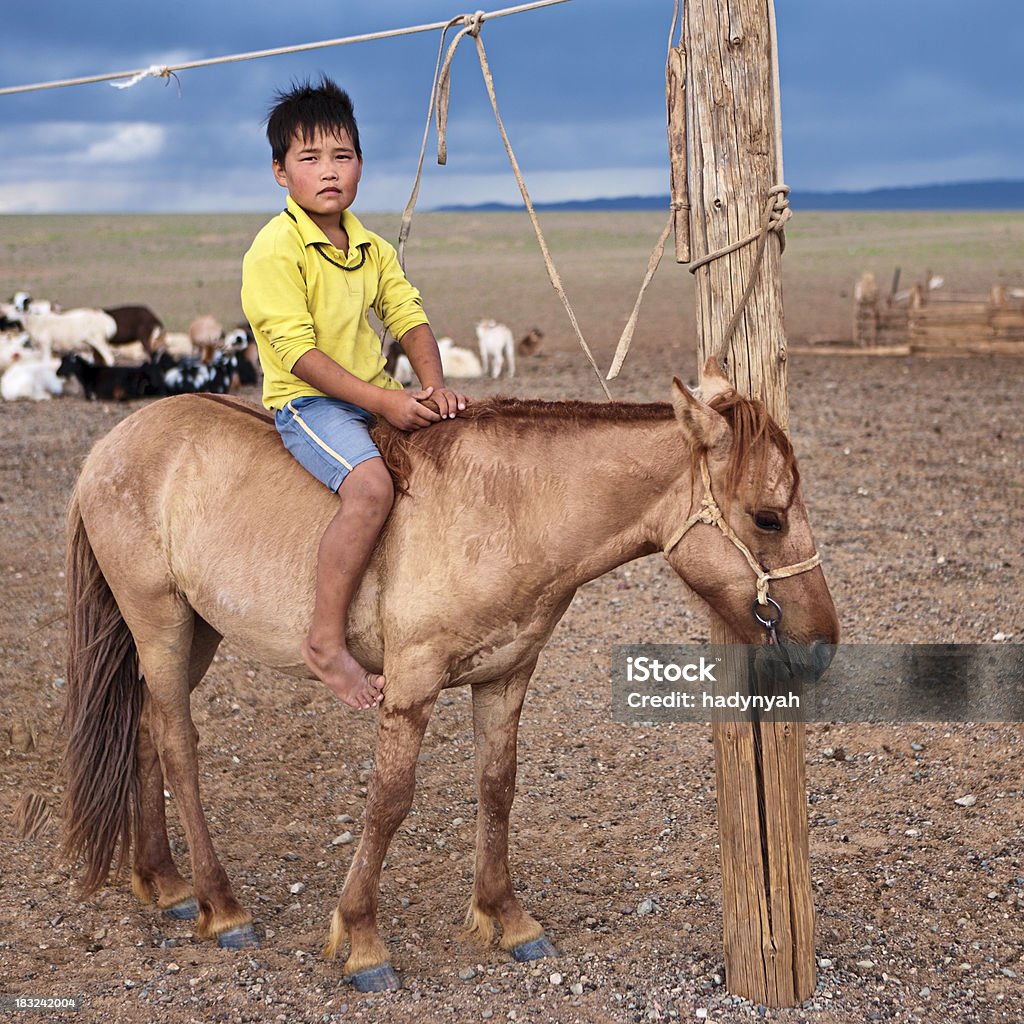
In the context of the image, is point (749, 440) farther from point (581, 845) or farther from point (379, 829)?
point (581, 845)

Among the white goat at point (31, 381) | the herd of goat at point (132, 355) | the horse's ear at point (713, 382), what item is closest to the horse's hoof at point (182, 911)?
the horse's ear at point (713, 382)

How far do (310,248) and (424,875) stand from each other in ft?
8.54

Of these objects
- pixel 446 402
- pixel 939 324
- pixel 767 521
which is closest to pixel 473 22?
pixel 446 402

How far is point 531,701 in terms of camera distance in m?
6.51

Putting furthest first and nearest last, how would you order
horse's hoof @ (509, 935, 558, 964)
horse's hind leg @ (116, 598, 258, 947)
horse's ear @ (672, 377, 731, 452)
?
horse's hind leg @ (116, 598, 258, 947) → horse's hoof @ (509, 935, 558, 964) → horse's ear @ (672, 377, 731, 452)

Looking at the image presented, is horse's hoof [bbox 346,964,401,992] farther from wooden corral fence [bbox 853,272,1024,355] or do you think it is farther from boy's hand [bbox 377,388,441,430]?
wooden corral fence [bbox 853,272,1024,355]

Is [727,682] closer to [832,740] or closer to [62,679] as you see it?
[832,740]

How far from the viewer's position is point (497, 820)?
4.08m

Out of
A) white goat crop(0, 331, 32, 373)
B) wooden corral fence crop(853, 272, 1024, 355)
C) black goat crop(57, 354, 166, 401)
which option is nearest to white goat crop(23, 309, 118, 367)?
white goat crop(0, 331, 32, 373)

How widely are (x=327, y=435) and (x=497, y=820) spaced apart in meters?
1.49

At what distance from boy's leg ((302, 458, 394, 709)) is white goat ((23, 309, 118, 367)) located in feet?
56.1

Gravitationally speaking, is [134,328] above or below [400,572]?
above

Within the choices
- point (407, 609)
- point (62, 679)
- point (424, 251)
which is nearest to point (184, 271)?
point (424, 251)

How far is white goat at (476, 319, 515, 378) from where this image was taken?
710 inches
